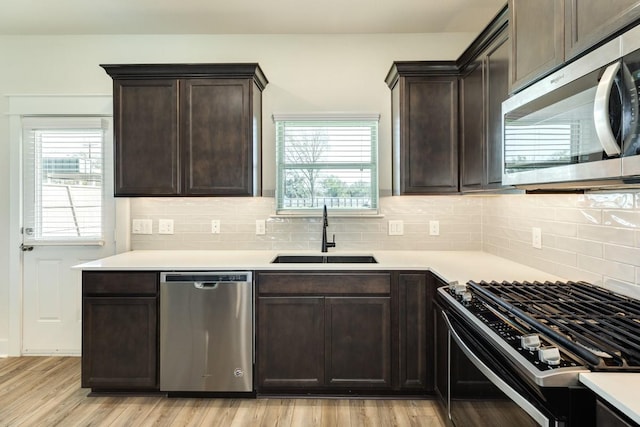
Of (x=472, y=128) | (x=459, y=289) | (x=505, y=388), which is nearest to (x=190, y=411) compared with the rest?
(x=459, y=289)

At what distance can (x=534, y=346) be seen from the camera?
1165 millimetres

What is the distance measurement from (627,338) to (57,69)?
4.18 m

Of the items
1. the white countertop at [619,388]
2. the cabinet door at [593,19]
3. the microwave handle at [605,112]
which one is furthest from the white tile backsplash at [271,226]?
the white countertop at [619,388]

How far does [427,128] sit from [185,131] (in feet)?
5.95

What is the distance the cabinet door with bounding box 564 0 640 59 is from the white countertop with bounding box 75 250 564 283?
126 centimetres

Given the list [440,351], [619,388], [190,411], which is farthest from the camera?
[190,411]

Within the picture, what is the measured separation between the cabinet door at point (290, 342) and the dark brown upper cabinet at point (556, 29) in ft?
5.88

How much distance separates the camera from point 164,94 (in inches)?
115

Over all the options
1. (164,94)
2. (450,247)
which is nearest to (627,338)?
(450,247)

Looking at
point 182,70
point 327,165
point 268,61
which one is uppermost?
point 268,61

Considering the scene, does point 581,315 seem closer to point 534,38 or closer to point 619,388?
point 619,388

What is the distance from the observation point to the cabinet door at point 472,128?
2465 millimetres

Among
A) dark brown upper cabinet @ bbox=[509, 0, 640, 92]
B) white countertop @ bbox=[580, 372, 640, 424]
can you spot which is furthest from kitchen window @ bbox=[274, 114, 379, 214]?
white countertop @ bbox=[580, 372, 640, 424]

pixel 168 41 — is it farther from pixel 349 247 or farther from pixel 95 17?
pixel 349 247
